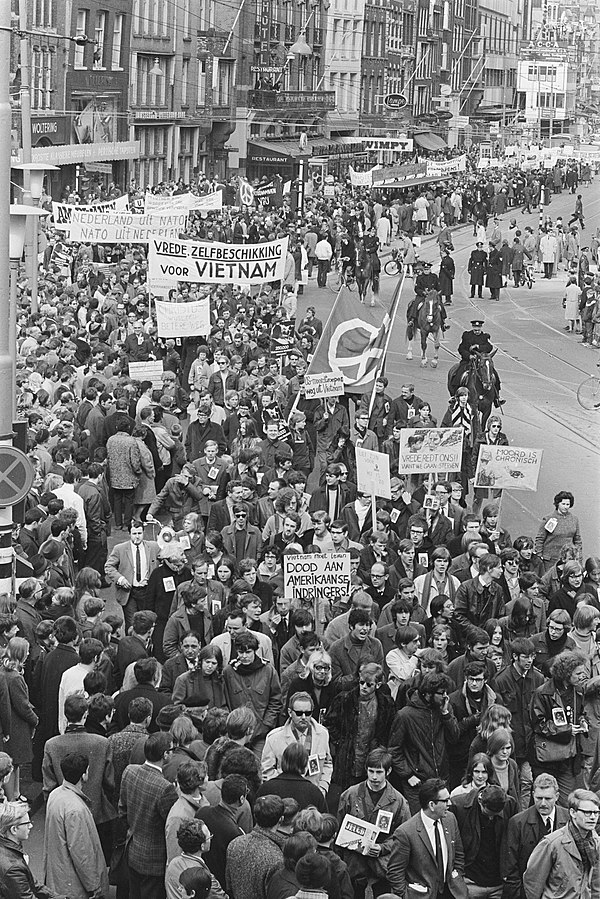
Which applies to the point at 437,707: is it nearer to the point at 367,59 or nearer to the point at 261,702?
the point at 261,702

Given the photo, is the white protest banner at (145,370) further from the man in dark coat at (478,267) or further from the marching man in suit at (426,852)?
the man in dark coat at (478,267)

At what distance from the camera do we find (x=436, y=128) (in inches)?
3780

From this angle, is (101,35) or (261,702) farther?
(101,35)

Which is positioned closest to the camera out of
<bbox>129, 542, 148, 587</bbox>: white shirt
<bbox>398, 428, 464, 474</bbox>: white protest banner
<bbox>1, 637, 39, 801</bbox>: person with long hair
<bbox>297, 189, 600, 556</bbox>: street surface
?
<bbox>1, 637, 39, 801</bbox>: person with long hair

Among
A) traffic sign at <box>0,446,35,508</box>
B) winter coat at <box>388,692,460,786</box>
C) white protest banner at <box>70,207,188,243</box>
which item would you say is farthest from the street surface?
traffic sign at <box>0,446,35,508</box>

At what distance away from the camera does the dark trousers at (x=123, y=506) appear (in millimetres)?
16562

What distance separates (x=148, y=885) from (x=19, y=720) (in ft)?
5.85

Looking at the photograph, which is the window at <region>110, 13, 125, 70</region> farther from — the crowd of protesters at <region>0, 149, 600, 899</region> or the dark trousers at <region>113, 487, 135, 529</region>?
the dark trousers at <region>113, 487, 135, 529</region>

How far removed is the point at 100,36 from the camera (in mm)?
58125

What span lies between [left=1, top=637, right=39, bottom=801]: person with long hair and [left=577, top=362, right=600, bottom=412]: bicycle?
17.7m

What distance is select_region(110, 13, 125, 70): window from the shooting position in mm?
59656

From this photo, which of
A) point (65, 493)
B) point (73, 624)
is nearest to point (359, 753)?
point (73, 624)

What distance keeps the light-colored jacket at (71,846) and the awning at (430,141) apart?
278ft

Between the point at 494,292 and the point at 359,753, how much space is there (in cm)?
3002
